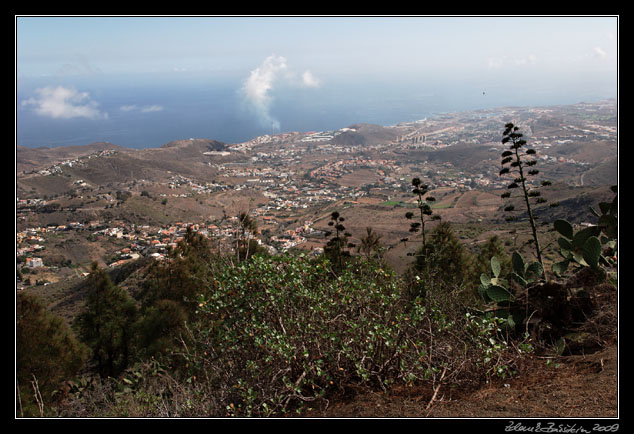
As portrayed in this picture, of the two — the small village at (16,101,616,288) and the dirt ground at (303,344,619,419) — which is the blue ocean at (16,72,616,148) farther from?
the dirt ground at (303,344,619,419)

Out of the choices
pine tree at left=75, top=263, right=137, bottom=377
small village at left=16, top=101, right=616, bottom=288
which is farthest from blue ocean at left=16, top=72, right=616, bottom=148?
pine tree at left=75, top=263, right=137, bottom=377

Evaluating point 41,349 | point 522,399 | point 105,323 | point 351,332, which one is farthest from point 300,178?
point 522,399

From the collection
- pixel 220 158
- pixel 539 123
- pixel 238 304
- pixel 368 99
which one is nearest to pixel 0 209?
pixel 238 304

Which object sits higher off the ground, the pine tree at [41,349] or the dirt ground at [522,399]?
the dirt ground at [522,399]

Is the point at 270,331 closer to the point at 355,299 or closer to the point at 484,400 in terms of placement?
the point at 355,299

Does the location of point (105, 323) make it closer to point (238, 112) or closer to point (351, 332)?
point (351, 332)

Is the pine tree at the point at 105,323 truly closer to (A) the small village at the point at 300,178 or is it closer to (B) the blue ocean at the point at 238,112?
(A) the small village at the point at 300,178

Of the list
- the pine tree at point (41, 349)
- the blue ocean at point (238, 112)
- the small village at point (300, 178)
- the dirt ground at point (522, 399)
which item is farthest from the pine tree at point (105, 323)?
the blue ocean at point (238, 112)
